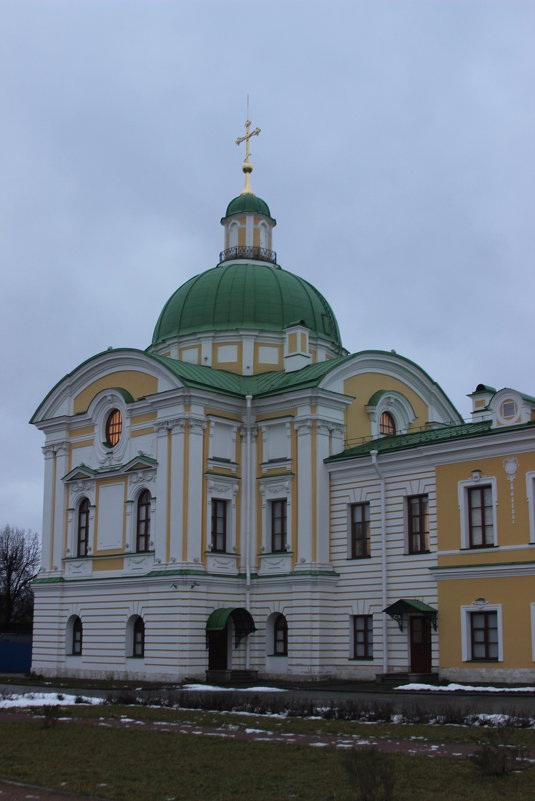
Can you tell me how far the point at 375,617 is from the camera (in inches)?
1358

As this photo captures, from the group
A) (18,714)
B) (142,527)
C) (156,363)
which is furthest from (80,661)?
(18,714)

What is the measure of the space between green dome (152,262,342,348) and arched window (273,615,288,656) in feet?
41.3

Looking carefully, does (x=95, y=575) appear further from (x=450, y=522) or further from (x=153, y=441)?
(x=450, y=522)

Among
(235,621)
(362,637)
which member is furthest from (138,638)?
(362,637)

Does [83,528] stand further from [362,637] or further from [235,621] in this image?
[362,637]

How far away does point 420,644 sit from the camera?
1303 inches

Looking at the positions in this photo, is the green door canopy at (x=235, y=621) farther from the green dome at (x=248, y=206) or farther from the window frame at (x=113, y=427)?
the green dome at (x=248, y=206)

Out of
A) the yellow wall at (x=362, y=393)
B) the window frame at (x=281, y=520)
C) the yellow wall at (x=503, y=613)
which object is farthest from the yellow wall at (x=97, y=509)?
the yellow wall at (x=503, y=613)

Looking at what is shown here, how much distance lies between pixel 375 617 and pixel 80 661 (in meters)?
12.7

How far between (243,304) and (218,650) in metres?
14.8

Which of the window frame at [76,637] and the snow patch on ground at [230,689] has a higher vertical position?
the window frame at [76,637]

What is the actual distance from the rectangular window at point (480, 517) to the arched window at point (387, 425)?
27.8ft

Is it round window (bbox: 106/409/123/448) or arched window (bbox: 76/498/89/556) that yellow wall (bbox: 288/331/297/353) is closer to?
round window (bbox: 106/409/123/448)

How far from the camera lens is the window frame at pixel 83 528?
41.0 metres
